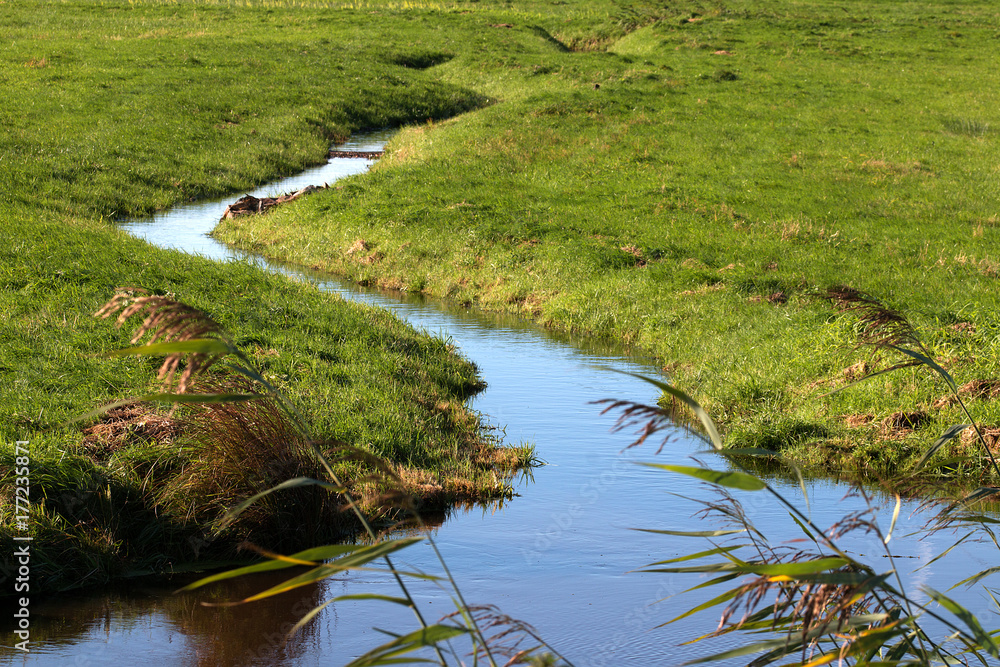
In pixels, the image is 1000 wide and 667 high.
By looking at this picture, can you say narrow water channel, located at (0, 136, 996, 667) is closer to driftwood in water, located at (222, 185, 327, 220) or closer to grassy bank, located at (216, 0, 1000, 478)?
grassy bank, located at (216, 0, 1000, 478)

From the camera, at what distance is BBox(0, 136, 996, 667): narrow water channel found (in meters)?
6.52

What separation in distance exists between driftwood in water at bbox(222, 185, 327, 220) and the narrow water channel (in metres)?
14.3

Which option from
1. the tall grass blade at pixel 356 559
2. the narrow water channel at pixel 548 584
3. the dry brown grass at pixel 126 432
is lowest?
the narrow water channel at pixel 548 584

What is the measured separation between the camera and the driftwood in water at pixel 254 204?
959 inches

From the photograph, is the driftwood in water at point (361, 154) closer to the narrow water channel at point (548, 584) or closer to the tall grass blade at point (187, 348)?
the narrow water channel at point (548, 584)

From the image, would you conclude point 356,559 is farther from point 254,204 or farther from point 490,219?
point 254,204

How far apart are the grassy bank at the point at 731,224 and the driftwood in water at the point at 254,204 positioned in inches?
36.6

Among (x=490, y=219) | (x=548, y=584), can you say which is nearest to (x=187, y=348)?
(x=548, y=584)

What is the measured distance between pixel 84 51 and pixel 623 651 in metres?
42.8

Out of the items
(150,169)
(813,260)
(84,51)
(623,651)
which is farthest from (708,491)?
(84,51)

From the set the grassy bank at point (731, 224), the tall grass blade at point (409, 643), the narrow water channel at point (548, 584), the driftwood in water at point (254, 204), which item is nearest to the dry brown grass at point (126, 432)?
the narrow water channel at point (548, 584)

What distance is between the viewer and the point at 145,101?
113 feet

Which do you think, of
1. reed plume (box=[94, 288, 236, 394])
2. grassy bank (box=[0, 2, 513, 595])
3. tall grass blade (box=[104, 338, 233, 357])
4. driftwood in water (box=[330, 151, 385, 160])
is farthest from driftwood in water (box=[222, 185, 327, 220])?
tall grass blade (box=[104, 338, 233, 357])

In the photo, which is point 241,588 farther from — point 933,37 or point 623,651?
point 933,37
